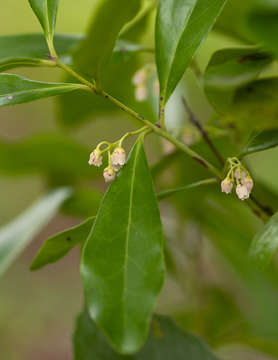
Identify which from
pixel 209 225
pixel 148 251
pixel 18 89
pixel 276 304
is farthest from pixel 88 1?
pixel 148 251

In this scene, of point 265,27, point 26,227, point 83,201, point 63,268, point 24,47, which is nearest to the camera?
point 265,27

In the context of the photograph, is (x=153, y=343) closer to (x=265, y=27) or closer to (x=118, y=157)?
(x=118, y=157)

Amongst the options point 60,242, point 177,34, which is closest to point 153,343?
point 60,242

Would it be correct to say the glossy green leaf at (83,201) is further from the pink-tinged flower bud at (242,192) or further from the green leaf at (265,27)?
the green leaf at (265,27)

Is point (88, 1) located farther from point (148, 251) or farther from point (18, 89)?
point (148, 251)

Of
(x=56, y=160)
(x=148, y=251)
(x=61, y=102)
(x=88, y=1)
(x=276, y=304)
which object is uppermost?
(x=88, y=1)

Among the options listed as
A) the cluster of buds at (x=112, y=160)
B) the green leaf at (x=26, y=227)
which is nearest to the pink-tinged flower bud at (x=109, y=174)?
the cluster of buds at (x=112, y=160)
